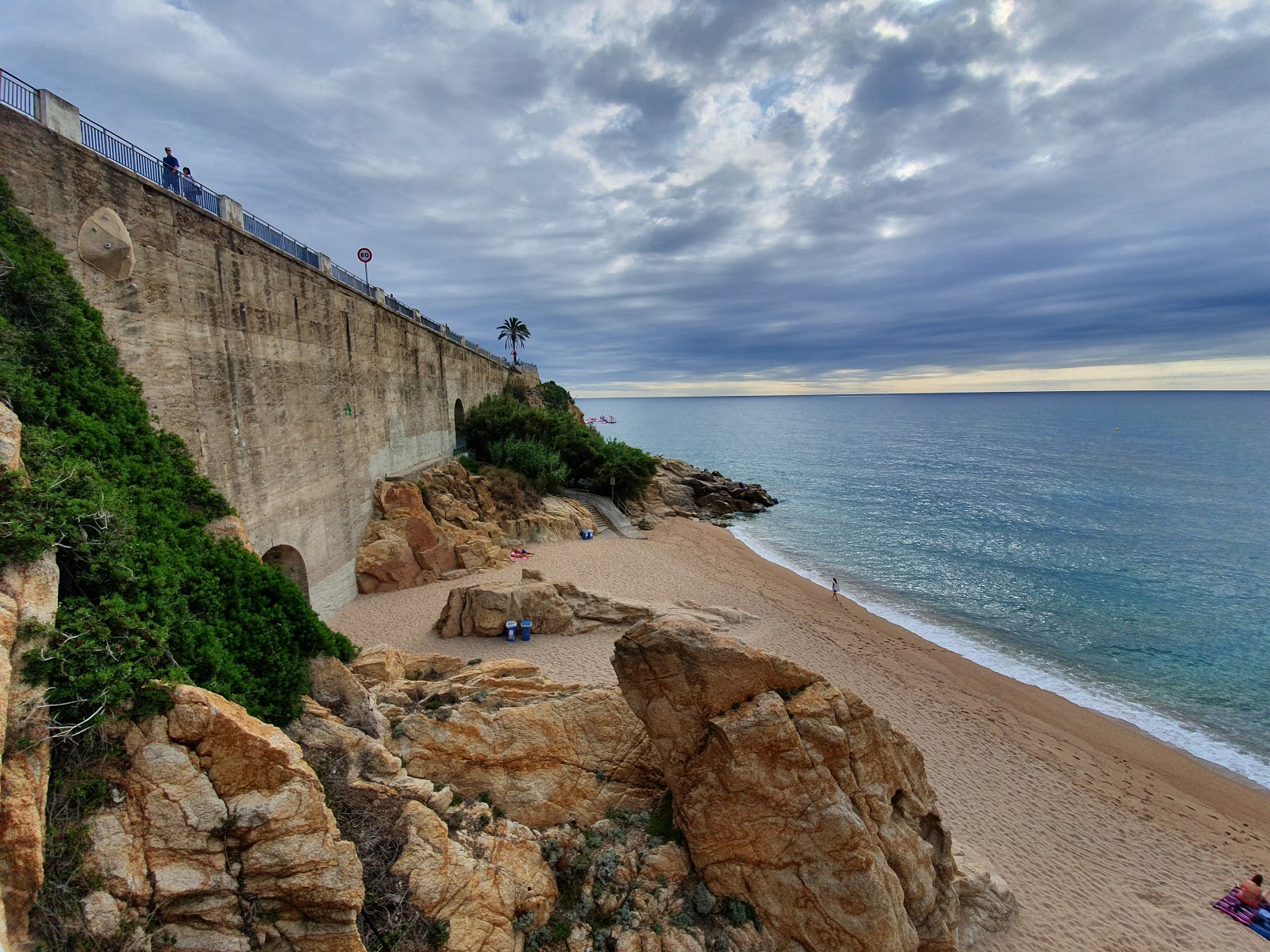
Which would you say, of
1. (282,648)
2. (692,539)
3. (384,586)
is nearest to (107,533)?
(282,648)

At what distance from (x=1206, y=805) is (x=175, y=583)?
2090cm

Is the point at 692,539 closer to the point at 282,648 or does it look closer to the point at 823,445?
the point at 282,648

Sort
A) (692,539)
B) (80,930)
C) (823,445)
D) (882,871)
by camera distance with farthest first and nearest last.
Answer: (823,445) → (692,539) → (882,871) → (80,930)

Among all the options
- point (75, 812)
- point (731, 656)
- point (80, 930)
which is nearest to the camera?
point (80, 930)

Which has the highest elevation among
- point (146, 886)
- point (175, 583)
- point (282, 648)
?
point (175, 583)

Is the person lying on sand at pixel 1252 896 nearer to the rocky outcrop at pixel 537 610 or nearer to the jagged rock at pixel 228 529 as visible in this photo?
the rocky outcrop at pixel 537 610

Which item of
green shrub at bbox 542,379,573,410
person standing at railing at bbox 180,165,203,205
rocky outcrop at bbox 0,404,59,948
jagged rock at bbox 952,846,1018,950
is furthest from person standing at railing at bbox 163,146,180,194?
green shrub at bbox 542,379,573,410

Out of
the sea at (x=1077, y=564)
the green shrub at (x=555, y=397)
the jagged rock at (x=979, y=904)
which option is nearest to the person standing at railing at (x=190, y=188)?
the jagged rock at (x=979, y=904)

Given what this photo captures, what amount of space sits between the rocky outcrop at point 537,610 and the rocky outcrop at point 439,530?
4.31 meters

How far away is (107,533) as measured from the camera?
6191 mm

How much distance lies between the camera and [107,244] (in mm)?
→ 9781

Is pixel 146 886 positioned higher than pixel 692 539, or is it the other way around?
pixel 146 886

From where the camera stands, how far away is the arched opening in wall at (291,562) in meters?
15.1

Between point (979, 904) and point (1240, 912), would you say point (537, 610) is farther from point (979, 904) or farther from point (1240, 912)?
point (1240, 912)
